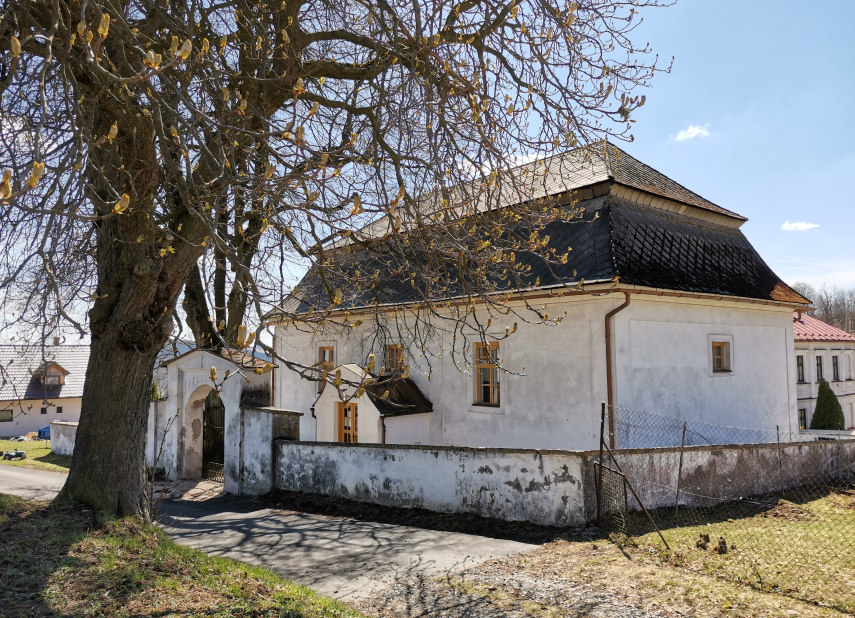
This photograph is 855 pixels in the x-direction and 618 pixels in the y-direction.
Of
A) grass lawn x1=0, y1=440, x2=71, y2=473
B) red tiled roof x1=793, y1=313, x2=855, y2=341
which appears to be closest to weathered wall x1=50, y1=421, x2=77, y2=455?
grass lawn x1=0, y1=440, x2=71, y2=473

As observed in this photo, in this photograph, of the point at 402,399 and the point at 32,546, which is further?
the point at 402,399

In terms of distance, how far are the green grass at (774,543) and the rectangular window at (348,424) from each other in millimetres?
8369

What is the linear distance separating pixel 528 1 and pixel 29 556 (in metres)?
7.27

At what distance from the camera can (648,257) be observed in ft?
42.5

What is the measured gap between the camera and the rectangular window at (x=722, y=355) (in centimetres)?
1423

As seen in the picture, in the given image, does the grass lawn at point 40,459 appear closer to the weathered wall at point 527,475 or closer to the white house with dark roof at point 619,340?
the white house with dark roof at point 619,340

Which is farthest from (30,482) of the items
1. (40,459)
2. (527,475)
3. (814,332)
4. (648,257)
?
(814,332)

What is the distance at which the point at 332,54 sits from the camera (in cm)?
866

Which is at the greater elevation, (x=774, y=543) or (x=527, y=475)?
(x=527, y=475)

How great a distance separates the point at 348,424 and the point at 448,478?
6.65m

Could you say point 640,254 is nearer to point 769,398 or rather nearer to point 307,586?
point 769,398

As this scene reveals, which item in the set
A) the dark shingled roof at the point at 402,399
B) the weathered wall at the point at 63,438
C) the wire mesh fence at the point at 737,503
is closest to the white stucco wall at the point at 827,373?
the wire mesh fence at the point at 737,503

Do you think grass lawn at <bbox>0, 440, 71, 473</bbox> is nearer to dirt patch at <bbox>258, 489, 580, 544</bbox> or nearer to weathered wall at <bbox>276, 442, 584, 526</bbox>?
dirt patch at <bbox>258, 489, 580, 544</bbox>

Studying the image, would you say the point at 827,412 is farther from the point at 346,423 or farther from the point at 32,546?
the point at 32,546
